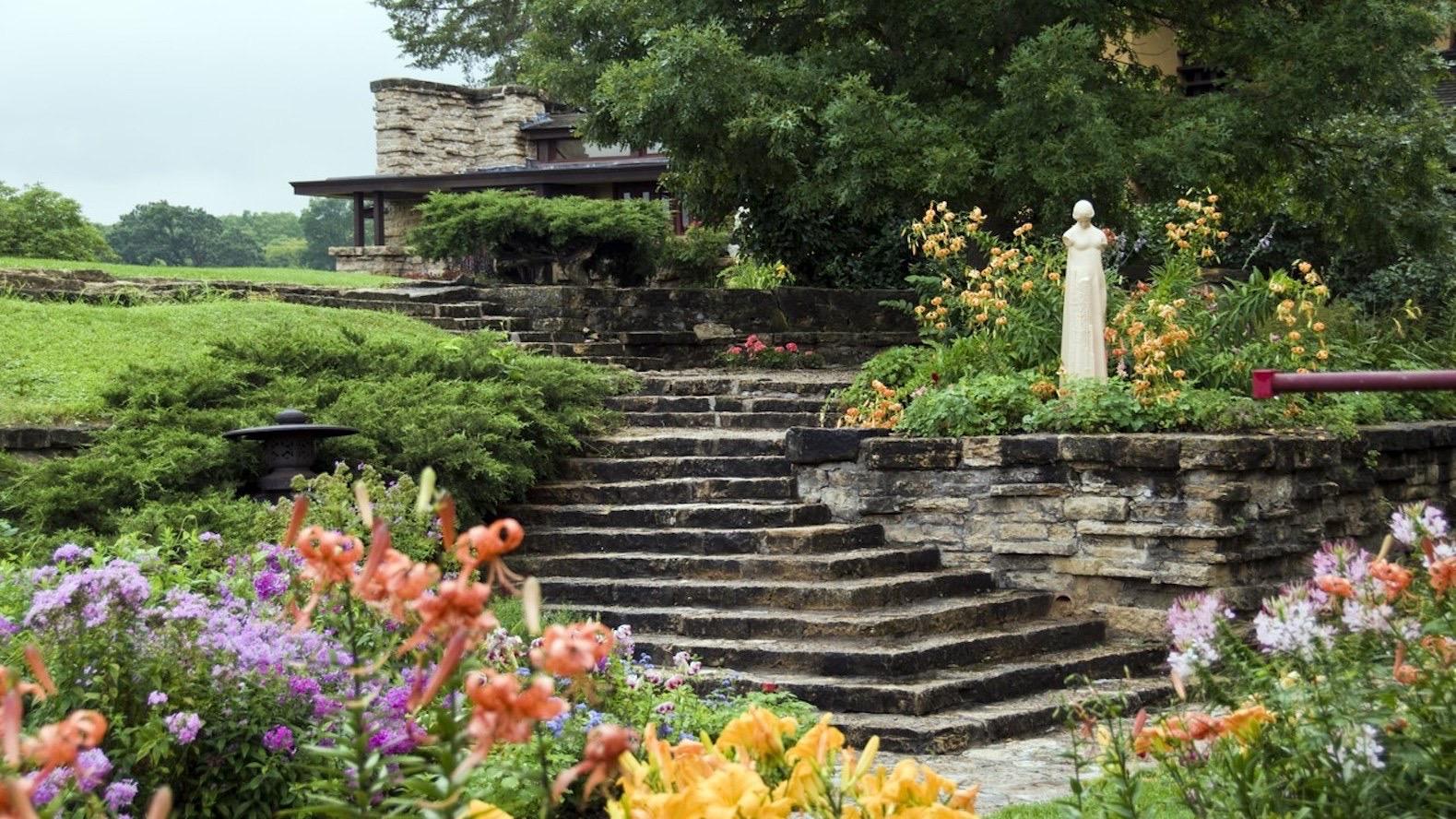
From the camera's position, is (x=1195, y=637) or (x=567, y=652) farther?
(x=1195, y=637)

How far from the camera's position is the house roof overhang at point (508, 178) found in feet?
91.6

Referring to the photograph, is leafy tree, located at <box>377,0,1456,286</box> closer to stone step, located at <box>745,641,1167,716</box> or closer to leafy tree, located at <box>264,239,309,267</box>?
stone step, located at <box>745,641,1167,716</box>

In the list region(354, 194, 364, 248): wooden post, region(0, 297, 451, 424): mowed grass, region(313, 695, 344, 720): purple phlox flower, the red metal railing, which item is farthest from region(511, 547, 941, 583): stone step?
region(354, 194, 364, 248): wooden post

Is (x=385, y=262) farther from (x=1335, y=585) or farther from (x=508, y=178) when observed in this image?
(x=1335, y=585)

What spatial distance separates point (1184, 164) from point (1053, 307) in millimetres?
2069

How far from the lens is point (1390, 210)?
1514cm

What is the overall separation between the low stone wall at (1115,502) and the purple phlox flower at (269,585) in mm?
5375

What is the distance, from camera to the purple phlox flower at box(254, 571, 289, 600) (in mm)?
6105

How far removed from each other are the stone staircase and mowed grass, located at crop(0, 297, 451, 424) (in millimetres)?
2802

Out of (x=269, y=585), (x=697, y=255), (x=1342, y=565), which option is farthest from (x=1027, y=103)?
(x=1342, y=565)

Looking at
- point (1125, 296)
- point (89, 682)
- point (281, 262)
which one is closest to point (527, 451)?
point (1125, 296)

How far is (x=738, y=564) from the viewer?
1048cm

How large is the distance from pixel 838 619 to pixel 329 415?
3.69 meters

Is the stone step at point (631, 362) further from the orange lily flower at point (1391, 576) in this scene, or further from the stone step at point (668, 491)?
the orange lily flower at point (1391, 576)
